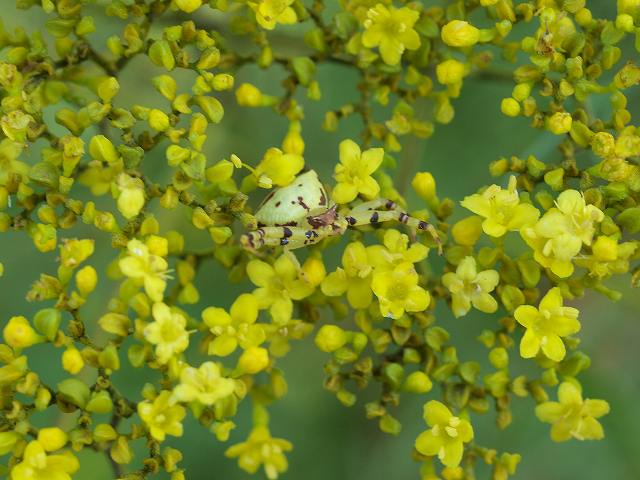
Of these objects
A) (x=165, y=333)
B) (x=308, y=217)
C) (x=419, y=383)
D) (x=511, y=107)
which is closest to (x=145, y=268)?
(x=165, y=333)

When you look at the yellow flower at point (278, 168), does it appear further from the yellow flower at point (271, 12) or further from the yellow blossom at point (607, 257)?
the yellow blossom at point (607, 257)

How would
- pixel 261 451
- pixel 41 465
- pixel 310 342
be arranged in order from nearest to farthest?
pixel 41 465, pixel 261 451, pixel 310 342

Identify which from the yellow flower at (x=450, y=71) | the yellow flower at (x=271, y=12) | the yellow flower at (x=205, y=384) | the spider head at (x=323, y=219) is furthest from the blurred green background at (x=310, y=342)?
the yellow flower at (x=205, y=384)

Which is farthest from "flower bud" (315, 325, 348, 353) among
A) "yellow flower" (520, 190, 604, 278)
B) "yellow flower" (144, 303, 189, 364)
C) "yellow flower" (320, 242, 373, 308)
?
"yellow flower" (520, 190, 604, 278)

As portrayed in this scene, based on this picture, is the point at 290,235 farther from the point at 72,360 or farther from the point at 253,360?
the point at 72,360

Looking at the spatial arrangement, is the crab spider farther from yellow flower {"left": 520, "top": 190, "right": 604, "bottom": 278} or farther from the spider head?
yellow flower {"left": 520, "top": 190, "right": 604, "bottom": 278}

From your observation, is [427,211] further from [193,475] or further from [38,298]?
[193,475]
